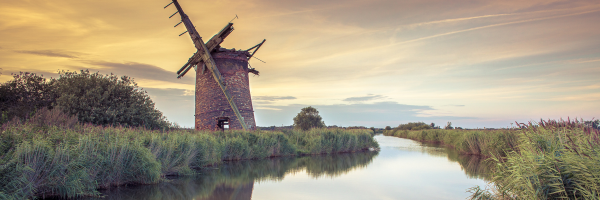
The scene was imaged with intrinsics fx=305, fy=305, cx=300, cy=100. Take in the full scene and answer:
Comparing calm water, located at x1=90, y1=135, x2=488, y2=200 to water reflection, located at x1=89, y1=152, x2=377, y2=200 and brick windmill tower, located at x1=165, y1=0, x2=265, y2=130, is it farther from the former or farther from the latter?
brick windmill tower, located at x1=165, y1=0, x2=265, y2=130

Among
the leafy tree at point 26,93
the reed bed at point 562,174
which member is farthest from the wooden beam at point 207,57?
the reed bed at point 562,174

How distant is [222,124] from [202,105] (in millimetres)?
1625

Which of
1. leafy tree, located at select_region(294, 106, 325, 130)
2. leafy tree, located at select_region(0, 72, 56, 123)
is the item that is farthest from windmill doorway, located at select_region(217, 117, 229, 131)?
leafy tree, located at select_region(294, 106, 325, 130)

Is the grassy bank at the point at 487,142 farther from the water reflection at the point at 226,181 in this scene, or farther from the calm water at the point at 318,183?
the water reflection at the point at 226,181

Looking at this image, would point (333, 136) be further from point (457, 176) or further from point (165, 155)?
point (165, 155)

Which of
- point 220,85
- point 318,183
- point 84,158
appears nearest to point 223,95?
point 220,85

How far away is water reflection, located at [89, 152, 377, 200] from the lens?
7.09 m

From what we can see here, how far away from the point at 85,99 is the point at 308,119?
27427mm

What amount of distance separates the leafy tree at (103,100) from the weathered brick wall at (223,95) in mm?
2616

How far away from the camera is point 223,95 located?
17.3 metres

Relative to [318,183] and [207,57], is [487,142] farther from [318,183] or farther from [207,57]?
[207,57]

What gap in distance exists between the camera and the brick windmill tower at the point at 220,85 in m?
17.2

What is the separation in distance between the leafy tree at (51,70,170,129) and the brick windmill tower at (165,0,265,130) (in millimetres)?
2781

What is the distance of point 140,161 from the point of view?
7703 millimetres
